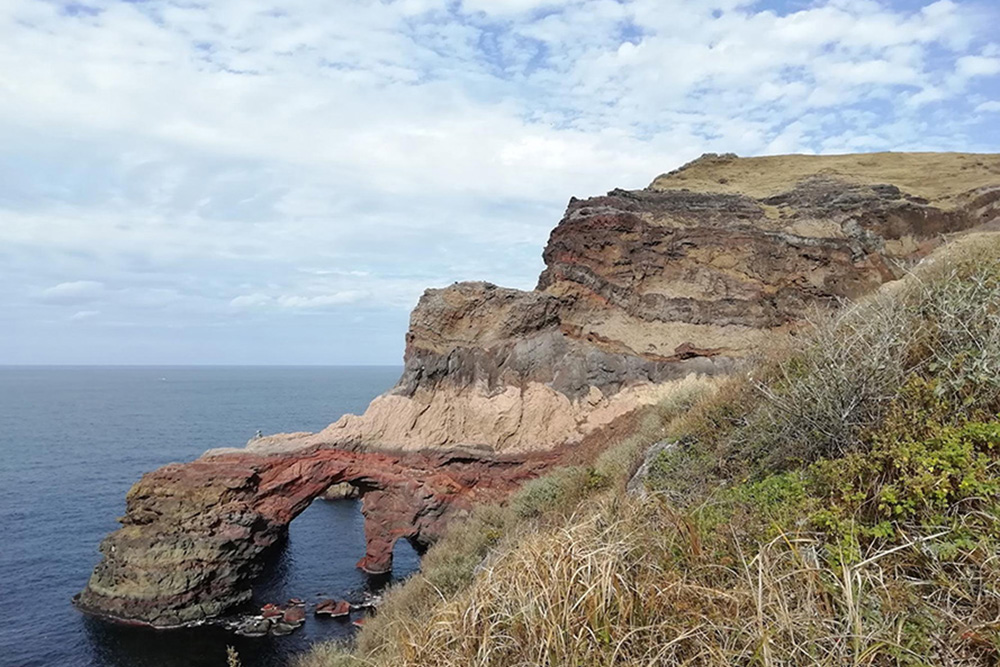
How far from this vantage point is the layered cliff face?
26.2 m

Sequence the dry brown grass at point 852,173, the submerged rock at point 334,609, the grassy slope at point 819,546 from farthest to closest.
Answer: the dry brown grass at point 852,173 → the submerged rock at point 334,609 → the grassy slope at point 819,546

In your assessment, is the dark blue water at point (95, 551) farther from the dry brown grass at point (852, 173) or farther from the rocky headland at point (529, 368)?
the dry brown grass at point (852, 173)

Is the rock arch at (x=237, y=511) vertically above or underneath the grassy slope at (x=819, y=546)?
underneath

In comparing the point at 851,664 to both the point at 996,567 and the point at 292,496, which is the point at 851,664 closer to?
the point at 996,567

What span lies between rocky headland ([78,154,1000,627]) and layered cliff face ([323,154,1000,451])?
0.07 meters

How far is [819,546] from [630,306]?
24293 mm

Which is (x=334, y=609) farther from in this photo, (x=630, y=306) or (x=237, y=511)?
(x=630, y=306)

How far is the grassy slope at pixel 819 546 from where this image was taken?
3398 mm

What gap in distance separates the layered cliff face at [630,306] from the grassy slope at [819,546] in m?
19.5

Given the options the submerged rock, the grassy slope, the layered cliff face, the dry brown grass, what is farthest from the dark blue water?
the dry brown grass

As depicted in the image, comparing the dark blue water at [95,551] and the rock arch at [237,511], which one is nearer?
the dark blue water at [95,551]

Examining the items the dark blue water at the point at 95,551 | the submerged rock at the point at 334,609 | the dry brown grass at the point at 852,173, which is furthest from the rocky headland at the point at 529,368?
the submerged rock at the point at 334,609

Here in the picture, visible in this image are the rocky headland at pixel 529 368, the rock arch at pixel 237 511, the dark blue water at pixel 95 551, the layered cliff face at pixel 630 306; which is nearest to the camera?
the dark blue water at pixel 95 551

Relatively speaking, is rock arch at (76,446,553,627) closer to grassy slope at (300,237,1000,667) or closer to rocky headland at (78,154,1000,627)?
rocky headland at (78,154,1000,627)
